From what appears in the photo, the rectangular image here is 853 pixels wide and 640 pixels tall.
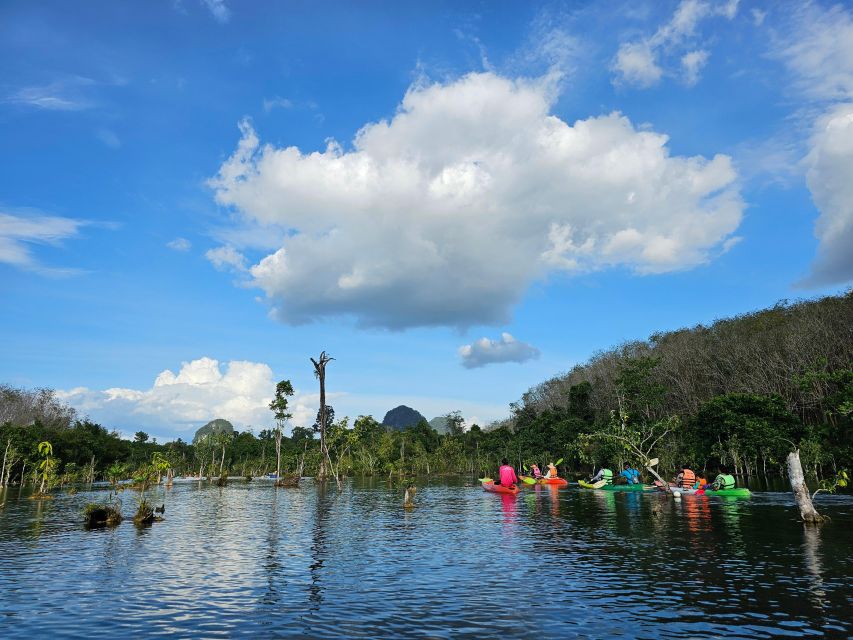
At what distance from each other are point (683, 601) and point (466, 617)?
5.73 metres

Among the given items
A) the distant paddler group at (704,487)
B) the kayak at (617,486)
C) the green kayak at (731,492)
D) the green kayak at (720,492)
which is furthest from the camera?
the kayak at (617,486)

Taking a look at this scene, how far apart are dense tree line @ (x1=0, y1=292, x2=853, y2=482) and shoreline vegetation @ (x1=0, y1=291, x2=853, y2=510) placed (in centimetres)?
25

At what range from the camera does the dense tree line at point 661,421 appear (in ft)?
204

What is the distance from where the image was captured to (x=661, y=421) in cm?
4741

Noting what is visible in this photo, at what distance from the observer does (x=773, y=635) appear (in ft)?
38.7

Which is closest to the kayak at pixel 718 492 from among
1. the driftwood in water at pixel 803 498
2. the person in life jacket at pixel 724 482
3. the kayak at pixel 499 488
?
the person in life jacket at pixel 724 482

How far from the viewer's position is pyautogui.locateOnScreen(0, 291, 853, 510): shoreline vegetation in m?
61.4

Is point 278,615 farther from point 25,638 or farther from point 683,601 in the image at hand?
point 683,601

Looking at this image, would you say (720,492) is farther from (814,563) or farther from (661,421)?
(814,563)

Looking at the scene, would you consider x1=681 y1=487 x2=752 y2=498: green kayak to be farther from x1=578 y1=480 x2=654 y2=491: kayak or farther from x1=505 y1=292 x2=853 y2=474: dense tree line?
x1=578 y1=480 x2=654 y2=491: kayak

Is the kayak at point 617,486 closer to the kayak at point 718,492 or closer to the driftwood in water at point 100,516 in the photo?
the kayak at point 718,492

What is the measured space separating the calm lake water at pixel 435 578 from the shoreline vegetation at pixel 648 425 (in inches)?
356

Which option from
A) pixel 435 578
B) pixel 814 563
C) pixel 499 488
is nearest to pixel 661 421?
pixel 499 488

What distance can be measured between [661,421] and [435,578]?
117 ft
